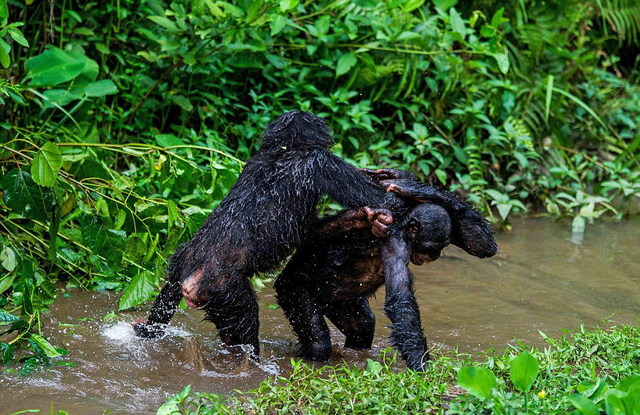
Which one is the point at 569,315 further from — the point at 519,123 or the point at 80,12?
the point at 80,12

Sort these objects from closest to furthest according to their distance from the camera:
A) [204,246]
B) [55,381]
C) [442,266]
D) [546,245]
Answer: [55,381], [204,246], [442,266], [546,245]

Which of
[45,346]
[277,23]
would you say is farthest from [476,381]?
[277,23]

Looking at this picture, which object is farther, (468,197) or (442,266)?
(468,197)

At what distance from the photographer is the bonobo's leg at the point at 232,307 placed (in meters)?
4.43

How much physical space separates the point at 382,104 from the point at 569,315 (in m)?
3.39

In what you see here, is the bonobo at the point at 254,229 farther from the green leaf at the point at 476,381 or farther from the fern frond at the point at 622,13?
the fern frond at the point at 622,13

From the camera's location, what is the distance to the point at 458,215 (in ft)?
15.9

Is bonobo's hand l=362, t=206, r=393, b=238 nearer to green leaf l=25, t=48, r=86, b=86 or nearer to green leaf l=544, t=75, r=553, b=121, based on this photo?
green leaf l=25, t=48, r=86, b=86

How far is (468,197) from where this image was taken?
767 cm

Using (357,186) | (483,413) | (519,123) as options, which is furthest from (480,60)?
(483,413)

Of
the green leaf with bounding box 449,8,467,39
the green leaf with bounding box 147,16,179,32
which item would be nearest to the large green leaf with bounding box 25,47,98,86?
the green leaf with bounding box 147,16,179,32

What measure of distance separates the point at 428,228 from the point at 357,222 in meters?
0.40

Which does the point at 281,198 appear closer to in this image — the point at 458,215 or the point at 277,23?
the point at 458,215

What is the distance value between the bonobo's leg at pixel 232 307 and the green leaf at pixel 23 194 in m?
1.34
